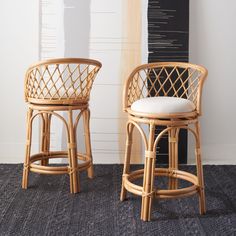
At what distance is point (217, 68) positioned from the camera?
368 centimetres

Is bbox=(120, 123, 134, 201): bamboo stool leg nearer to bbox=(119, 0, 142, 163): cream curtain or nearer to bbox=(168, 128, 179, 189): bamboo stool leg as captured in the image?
bbox=(168, 128, 179, 189): bamboo stool leg

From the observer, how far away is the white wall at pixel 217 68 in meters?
3.62

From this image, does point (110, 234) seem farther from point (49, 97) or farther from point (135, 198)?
point (49, 97)

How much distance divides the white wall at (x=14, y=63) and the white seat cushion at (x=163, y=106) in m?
1.32

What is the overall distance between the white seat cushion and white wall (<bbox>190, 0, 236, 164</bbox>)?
1156 millimetres

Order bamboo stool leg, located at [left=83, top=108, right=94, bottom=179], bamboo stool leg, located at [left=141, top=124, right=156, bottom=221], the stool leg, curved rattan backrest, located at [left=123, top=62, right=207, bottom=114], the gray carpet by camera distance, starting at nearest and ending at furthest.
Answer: the gray carpet
bamboo stool leg, located at [left=141, top=124, right=156, bottom=221]
curved rattan backrest, located at [left=123, top=62, right=207, bottom=114]
bamboo stool leg, located at [left=83, top=108, right=94, bottom=179]
the stool leg

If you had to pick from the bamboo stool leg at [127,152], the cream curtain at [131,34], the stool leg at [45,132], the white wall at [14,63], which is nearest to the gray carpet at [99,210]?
the bamboo stool leg at [127,152]

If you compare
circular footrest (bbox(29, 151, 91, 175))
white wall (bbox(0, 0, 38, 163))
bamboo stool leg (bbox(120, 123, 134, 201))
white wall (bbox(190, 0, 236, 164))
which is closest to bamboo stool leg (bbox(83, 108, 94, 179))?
circular footrest (bbox(29, 151, 91, 175))

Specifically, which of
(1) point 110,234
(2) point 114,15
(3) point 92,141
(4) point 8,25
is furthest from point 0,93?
(1) point 110,234

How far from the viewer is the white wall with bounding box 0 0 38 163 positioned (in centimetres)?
359

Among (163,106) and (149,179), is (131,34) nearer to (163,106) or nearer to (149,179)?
(163,106)

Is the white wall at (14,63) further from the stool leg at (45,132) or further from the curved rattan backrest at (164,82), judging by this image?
the curved rattan backrest at (164,82)

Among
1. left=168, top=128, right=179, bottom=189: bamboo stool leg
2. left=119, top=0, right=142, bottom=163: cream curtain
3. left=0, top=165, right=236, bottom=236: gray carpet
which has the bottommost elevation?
left=0, top=165, right=236, bottom=236: gray carpet

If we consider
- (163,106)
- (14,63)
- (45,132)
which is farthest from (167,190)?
(14,63)
